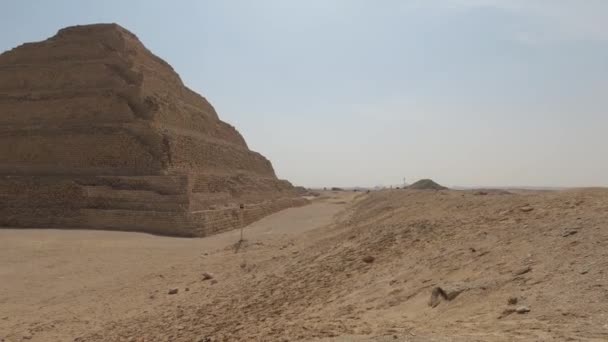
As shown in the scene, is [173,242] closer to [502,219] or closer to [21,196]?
[21,196]

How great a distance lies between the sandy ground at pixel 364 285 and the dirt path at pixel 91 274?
0.14ft

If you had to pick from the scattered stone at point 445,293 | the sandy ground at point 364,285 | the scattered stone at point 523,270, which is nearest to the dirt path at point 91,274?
the sandy ground at point 364,285

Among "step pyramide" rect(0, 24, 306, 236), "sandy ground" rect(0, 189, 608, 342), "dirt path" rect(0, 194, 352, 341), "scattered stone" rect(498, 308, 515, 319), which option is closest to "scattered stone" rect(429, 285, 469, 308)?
"sandy ground" rect(0, 189, 608, 342)

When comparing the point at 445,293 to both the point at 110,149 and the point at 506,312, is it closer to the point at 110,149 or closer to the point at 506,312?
the point at 506,312

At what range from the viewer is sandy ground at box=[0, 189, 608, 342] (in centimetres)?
427

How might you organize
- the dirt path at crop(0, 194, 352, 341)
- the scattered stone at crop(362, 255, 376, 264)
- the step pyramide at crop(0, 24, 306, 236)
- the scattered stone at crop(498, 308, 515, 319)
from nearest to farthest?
the scattered stone at crop(498, 308, 515, 319)
the scattered stone at crop(362, 255, 376, 264)
the dirt path at crop(0, 194, 352, 341)
the step pyramide at crop(0, 24, 306, 236)

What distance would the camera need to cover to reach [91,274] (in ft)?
35.9

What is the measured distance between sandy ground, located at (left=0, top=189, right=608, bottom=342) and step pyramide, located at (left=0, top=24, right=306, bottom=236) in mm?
4977

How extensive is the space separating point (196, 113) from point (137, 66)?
4.18 m

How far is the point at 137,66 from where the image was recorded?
1033 inches

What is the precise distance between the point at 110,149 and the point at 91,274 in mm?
10877

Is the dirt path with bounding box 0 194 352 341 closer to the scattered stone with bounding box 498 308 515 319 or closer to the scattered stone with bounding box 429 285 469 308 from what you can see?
the scattered stone with bounding box 429 285 469 308

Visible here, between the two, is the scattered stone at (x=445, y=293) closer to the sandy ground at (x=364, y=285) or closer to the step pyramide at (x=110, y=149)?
the sandy ground at (x=364, y=285)

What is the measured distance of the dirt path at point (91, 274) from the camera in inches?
317
